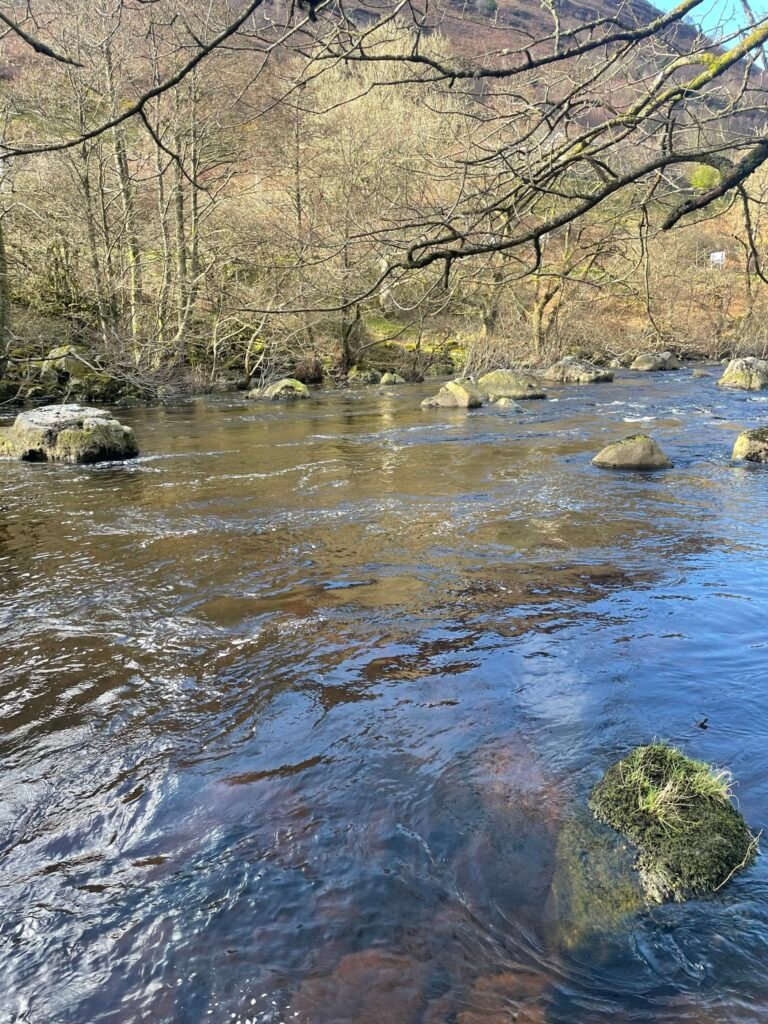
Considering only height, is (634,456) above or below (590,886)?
above

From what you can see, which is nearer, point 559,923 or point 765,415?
point 559,923

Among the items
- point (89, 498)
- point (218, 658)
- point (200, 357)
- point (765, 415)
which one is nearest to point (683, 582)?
point (218, 658)

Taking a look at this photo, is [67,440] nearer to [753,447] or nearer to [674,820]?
[753,447]

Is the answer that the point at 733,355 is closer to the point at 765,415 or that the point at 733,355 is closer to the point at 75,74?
the point at 765,415

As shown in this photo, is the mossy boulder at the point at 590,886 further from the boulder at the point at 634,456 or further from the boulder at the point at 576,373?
the boulder at the point at 576,373

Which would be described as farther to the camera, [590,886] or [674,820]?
[674,820]

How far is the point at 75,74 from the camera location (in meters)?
17.5

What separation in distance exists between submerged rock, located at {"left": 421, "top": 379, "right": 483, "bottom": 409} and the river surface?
9414mm

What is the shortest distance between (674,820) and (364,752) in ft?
4.42

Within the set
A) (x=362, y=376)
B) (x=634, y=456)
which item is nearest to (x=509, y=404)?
(x=634, y=456)

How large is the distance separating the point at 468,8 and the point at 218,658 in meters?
3.74

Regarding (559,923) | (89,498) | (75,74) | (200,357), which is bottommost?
(559,923)

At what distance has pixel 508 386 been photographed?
60.8 feet

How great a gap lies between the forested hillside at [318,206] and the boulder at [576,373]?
1.53 m
